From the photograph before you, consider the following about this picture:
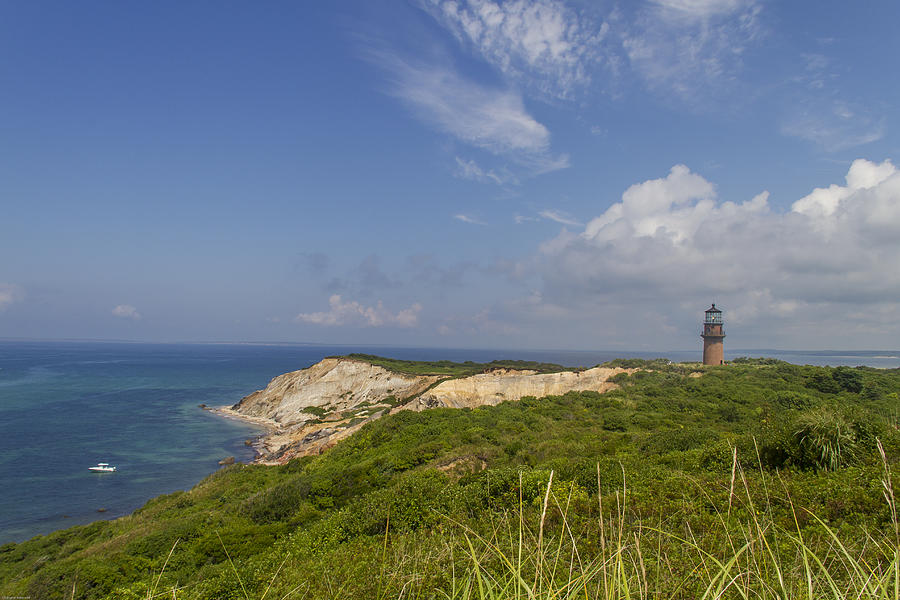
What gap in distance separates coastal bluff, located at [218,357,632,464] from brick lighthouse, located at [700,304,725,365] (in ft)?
38.9

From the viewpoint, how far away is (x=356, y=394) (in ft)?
205

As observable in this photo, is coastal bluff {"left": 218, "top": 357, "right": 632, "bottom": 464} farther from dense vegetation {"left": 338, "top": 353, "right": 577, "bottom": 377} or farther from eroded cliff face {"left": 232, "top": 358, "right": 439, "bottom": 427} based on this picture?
dense vegetation {"left": 338, "top": 353, "right": 577, "bottom": 377}

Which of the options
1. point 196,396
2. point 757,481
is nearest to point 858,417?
point 757,481

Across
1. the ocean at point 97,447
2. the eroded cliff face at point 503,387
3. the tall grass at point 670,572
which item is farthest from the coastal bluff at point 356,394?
the tall grass at point 670,572

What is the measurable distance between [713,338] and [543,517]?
6121 cm

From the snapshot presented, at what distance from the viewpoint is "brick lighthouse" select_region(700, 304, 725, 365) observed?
52875 mm

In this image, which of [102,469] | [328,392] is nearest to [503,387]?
[328,392]

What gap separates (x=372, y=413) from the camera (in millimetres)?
46812

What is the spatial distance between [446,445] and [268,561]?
45.2ft

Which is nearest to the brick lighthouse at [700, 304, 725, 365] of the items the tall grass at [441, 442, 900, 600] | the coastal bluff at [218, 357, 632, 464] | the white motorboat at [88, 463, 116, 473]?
the coastal bluff at [218, 357, 632, 464]

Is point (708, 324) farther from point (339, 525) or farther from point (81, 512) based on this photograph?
point (81, 512)

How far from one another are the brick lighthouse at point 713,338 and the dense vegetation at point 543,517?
19.2 m

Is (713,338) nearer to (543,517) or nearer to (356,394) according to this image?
(356,394)

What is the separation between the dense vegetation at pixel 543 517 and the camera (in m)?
2.89
